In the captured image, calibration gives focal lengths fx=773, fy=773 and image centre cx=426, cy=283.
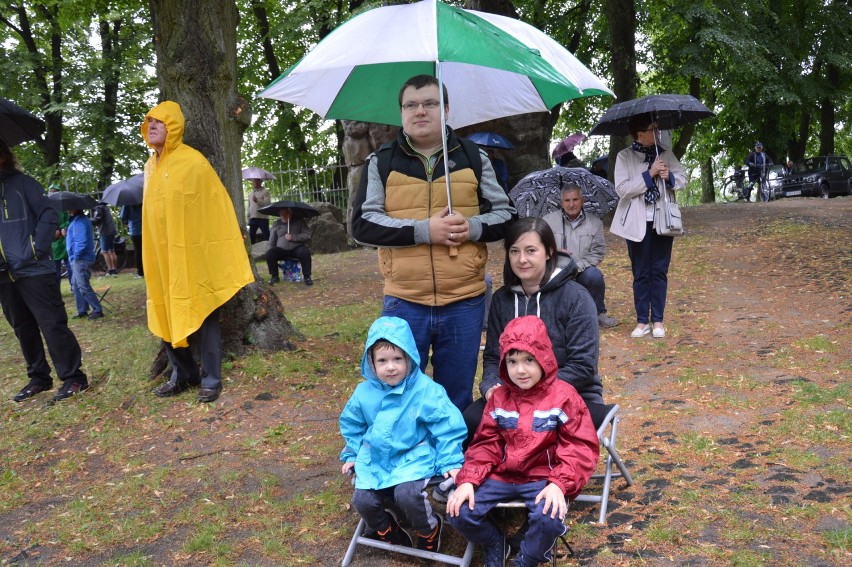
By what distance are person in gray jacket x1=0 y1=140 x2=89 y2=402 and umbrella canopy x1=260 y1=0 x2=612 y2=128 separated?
3.04m

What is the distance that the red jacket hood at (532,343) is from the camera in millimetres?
3295

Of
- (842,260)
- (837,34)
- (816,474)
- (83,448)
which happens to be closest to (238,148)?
(83,448)

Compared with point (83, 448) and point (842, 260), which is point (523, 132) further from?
point (83, 448)

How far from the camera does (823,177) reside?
25578mm

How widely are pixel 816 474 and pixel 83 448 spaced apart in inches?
187

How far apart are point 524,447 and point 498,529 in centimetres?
38

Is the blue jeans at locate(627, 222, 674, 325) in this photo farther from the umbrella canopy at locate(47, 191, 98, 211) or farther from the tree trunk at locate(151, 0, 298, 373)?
the umbrella canopy at locate(47, 191, 98, 211)

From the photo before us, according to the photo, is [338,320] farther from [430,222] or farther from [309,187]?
[309,187]

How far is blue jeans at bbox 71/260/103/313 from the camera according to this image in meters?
11.6

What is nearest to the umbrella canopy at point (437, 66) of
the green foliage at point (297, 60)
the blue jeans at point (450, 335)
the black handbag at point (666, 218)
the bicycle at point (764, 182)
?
the blue jeans at point (450, 335)

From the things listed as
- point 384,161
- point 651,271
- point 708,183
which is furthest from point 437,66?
point 708,183

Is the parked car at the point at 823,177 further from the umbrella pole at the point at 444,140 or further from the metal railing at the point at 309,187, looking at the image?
the umbrella pole at the point at 444,140

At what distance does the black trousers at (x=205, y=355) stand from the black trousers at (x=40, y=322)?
1.02 metres

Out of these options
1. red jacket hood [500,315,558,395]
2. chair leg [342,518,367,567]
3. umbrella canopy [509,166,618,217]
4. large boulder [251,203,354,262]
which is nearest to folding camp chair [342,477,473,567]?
chair leg [342,518,367,567]
